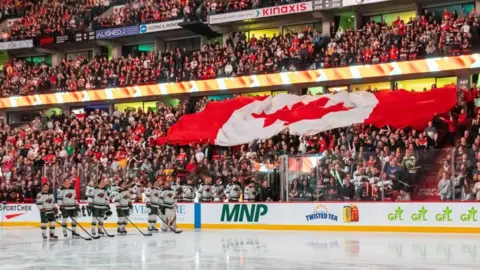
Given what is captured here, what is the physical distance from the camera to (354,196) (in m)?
26.1

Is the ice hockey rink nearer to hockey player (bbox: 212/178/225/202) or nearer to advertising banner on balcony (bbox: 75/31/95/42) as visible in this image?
hockey player (bbox: 212/178/225/202)

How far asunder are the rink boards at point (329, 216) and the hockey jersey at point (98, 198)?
4.15 m

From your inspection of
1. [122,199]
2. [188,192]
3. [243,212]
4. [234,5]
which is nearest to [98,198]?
[122,199]

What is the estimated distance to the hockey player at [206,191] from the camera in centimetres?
2925

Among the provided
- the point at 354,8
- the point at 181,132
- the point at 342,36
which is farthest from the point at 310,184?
the point at 354,8

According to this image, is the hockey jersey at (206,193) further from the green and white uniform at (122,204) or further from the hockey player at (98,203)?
the hockey player at (98,203)

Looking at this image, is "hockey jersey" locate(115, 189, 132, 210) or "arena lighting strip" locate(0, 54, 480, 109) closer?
"hockey jersey" locate(115, 189, 132, 210)

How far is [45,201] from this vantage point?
80.9ft

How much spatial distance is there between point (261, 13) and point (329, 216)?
642 inches

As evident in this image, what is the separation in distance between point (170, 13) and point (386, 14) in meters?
12.0

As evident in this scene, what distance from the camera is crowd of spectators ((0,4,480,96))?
32.7 m

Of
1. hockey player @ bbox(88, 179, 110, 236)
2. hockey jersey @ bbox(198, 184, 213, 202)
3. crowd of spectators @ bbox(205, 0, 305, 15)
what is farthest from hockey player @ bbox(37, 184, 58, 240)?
crowd of spectators @ bbox(205, 0, 305, 15)

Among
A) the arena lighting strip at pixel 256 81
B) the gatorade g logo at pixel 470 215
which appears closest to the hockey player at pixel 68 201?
the gatorade g logo at pixel 470 215

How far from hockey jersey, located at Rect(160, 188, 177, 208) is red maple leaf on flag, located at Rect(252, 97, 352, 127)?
621 centimetres
